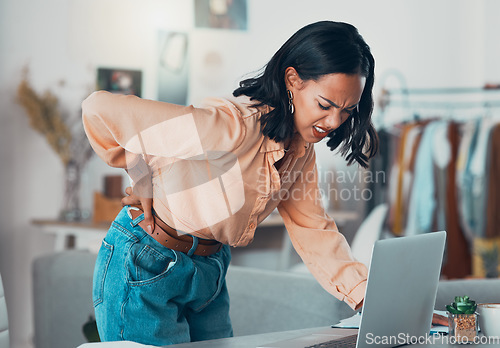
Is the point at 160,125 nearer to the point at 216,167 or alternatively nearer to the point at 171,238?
the point at 216,167

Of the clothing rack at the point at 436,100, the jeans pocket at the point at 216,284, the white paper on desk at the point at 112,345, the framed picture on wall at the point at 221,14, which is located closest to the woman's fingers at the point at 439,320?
the jeans pocket at the point at 216,284

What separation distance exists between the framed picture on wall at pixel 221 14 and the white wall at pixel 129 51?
0.04 meters

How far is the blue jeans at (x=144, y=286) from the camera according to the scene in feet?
3.95

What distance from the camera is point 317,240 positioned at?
1.39m

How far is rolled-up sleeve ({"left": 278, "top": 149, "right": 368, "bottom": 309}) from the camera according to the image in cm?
133

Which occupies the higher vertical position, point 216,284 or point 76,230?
point 216,284

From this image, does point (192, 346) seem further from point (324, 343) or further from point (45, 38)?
point (45, 38)

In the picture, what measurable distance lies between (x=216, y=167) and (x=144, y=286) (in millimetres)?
265

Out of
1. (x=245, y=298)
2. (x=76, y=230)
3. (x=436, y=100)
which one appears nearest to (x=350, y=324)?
(x=245, y=298)

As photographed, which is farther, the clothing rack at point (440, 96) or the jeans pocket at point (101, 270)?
the clothing rack at point (440, 96)

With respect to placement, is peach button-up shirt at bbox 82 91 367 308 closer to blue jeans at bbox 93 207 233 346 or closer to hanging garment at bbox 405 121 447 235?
blue jeans at bbox 93 207 233 346

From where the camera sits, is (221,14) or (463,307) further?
(221,14)

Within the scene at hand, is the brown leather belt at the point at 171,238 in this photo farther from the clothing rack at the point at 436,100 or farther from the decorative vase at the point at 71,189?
the clothing rack at the point at 436,100

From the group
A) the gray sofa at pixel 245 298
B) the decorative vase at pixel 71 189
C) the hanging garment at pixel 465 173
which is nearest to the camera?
the gray sofa at pixel 245 298
